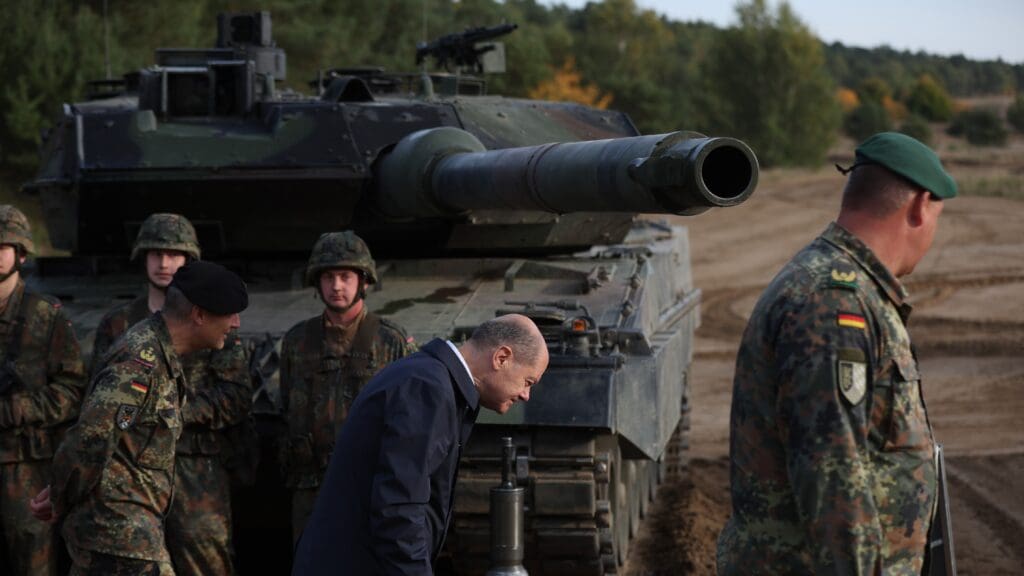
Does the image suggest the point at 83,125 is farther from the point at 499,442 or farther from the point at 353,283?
the point at 499,442

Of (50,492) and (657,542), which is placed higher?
(50,492)

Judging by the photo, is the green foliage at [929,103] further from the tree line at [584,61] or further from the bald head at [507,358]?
the bald head at [507,358]

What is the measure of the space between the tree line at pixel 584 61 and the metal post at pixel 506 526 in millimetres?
5864

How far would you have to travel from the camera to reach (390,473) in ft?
13.3

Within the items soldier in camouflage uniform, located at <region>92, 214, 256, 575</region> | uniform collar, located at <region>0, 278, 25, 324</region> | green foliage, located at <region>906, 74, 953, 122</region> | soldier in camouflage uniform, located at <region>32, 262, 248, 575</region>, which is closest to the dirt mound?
soldier in camouflage uniform, located at <region>92, 214, 256, 575</region>

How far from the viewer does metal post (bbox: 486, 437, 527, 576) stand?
6.48 meters

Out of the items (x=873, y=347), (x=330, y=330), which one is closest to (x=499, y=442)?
(x=330, y=330)

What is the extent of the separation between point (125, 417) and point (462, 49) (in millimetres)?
6381

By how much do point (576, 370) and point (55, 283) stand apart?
345cm

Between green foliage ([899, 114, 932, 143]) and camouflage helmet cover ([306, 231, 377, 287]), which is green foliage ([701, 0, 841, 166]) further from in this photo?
camouflage helmet cover ([306, 231, 377, 287])

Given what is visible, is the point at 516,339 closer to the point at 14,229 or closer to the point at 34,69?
the point at 14,229

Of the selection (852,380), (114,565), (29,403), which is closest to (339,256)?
(29,403)

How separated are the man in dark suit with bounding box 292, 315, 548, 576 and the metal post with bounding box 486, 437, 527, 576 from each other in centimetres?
211

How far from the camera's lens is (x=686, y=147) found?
5059 mm
